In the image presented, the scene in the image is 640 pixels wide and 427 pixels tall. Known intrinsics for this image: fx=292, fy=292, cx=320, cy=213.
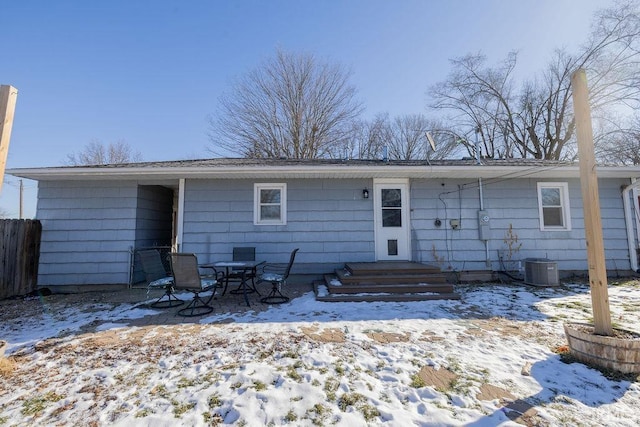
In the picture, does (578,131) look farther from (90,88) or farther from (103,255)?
(90,88)

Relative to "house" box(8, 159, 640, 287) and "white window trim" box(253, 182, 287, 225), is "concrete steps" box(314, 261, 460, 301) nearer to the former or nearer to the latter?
"house" box(8, 159, 640, 287)

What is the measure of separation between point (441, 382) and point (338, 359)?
990 mm

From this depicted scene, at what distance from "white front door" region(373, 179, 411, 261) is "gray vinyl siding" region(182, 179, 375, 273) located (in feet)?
0.75

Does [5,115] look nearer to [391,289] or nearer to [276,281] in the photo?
[276,281]

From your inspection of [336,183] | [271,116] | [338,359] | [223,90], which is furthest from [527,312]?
[223,90]

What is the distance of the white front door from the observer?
723cm

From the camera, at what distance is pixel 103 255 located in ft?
22.5

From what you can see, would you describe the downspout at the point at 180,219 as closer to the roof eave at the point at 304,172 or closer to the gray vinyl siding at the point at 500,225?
the roof eave at the point at 304,172

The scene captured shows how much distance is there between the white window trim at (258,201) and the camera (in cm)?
711

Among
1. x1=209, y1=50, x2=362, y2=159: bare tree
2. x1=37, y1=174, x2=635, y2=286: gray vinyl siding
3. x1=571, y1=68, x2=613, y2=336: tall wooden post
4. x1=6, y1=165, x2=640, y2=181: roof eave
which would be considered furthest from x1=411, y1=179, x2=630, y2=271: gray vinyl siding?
x1=209, y1=50, x2=362, y2=159: bare tree

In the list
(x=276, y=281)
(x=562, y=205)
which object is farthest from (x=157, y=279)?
(x=562, y=205)

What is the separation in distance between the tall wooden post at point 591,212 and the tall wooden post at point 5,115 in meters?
5.96

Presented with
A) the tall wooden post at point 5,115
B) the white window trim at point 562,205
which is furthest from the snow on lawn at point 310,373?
the white window trim at point 562,205

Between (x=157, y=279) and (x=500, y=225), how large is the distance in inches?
313
